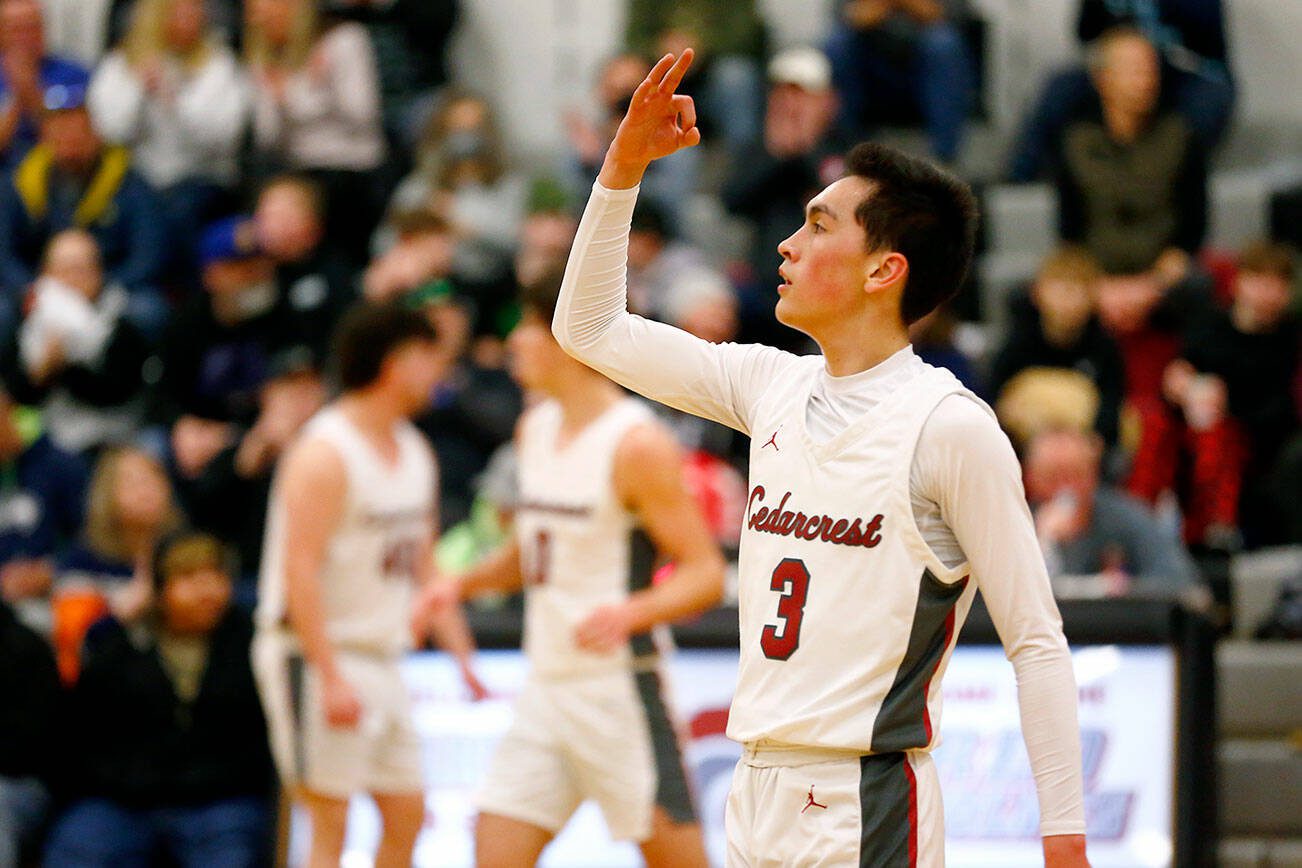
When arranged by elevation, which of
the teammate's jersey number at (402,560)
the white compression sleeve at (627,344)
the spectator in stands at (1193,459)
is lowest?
the teammate's jersey number at (402,560)

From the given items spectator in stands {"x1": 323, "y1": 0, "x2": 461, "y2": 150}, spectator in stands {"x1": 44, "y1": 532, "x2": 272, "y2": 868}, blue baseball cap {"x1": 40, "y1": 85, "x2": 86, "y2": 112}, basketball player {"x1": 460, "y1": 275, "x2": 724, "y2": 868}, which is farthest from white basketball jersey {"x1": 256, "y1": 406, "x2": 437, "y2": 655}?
spectator in stands {"x1": 323, "y1": 0, "x2": 461, "y2": 150}

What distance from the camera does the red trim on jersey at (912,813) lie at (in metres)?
3.48

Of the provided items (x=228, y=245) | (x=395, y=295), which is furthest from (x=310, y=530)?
(x=228, y=245)

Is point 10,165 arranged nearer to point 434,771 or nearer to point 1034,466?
point 434,771

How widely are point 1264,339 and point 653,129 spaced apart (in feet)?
20.5

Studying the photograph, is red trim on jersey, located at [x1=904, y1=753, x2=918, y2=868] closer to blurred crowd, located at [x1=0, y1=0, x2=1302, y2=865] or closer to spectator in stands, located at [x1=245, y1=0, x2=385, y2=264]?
blurred crowd, located at [x1=0, y1=0, x2=1302, y2=865]

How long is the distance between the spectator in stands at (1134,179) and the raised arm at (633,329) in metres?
6.52

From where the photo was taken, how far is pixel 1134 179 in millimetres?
9930

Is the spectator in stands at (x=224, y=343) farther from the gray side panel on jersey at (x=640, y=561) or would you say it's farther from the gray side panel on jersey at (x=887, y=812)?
the gray side panel on jersey at (x=887, y=812)

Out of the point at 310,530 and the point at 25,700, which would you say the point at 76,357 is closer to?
the point at 25,700

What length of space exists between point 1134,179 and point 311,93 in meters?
4.64

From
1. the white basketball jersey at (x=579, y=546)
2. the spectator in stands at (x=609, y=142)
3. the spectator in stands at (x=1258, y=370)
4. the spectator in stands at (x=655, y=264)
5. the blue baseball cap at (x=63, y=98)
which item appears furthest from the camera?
the blue baseball cap at (x=63, y=98)

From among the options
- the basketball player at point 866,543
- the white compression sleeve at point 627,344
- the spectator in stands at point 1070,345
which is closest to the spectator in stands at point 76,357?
the spectator in stands at point 1070,345

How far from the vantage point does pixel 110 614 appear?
26.8 ft
